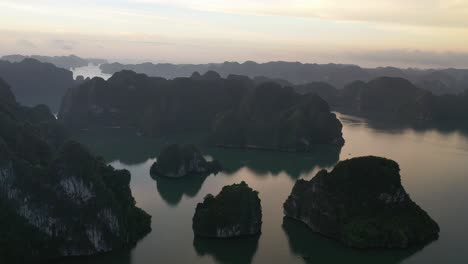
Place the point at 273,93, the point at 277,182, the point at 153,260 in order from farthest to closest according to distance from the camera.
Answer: the point at 273,93, the point at 277,182, the point at 153,260

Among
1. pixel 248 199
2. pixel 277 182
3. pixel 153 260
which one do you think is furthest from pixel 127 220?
pixel 277 182

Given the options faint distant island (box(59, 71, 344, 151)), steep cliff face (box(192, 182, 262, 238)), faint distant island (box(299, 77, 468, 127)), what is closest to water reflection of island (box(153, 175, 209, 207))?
steep cliff face (box(192, 182, 262, 238))

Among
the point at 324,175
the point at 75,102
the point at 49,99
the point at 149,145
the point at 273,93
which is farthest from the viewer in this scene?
the point at 49,99

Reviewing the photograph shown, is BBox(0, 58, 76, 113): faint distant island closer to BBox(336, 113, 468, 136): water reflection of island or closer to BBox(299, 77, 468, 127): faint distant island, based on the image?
BBox(299, 77, 468, 127): faint distant island

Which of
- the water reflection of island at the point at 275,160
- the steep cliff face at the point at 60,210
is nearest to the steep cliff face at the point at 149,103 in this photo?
the water reflection of island at the point at 275,160

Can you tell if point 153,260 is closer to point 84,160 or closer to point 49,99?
point 84,160

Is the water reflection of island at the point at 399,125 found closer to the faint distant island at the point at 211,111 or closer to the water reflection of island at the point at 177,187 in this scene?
the faint distant island at the point at 211,111

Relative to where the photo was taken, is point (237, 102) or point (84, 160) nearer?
point (84, 160)

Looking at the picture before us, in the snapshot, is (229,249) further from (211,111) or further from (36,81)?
(36,81)
